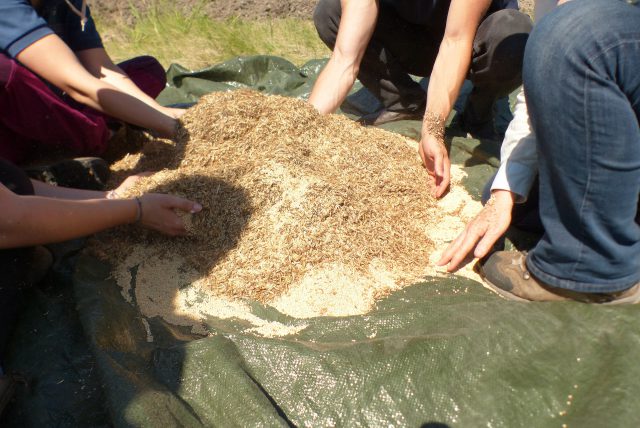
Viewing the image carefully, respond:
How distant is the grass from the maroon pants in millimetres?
1789

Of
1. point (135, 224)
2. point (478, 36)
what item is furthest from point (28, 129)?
point (478, 36)

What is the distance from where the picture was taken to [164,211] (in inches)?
65.3

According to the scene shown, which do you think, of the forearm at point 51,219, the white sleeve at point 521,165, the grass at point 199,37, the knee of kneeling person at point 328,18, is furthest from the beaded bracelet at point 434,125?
the grass at point 199,37

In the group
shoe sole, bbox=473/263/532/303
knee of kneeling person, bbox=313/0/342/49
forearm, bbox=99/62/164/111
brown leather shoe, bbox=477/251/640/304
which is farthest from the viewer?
knee of kneeling person, bbox=313/0/342/49

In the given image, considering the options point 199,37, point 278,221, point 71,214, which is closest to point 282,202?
point 278,221

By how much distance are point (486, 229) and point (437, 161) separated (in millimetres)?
449

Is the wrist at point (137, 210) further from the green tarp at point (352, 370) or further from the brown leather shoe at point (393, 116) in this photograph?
the brown leather shoe at point (393, 116)

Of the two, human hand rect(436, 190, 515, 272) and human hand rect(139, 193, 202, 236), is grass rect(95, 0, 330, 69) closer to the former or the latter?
human hand rect(139, 193, 202, 236)

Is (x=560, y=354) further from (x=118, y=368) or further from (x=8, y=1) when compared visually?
(x=8, y=1)

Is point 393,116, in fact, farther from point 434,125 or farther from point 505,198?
→ point 505,198

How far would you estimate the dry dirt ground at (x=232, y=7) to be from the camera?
464cm

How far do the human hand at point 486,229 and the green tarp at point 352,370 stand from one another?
7.7 inches

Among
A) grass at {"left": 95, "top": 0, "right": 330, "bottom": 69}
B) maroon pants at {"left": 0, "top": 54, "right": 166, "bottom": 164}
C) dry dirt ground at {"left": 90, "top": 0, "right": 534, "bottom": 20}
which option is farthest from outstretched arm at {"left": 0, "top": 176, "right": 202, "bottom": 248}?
dry dirt ground at {"left": 90, "top": 0, "right": 534, "bottom": 20}

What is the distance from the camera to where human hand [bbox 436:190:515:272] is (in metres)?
1.50
